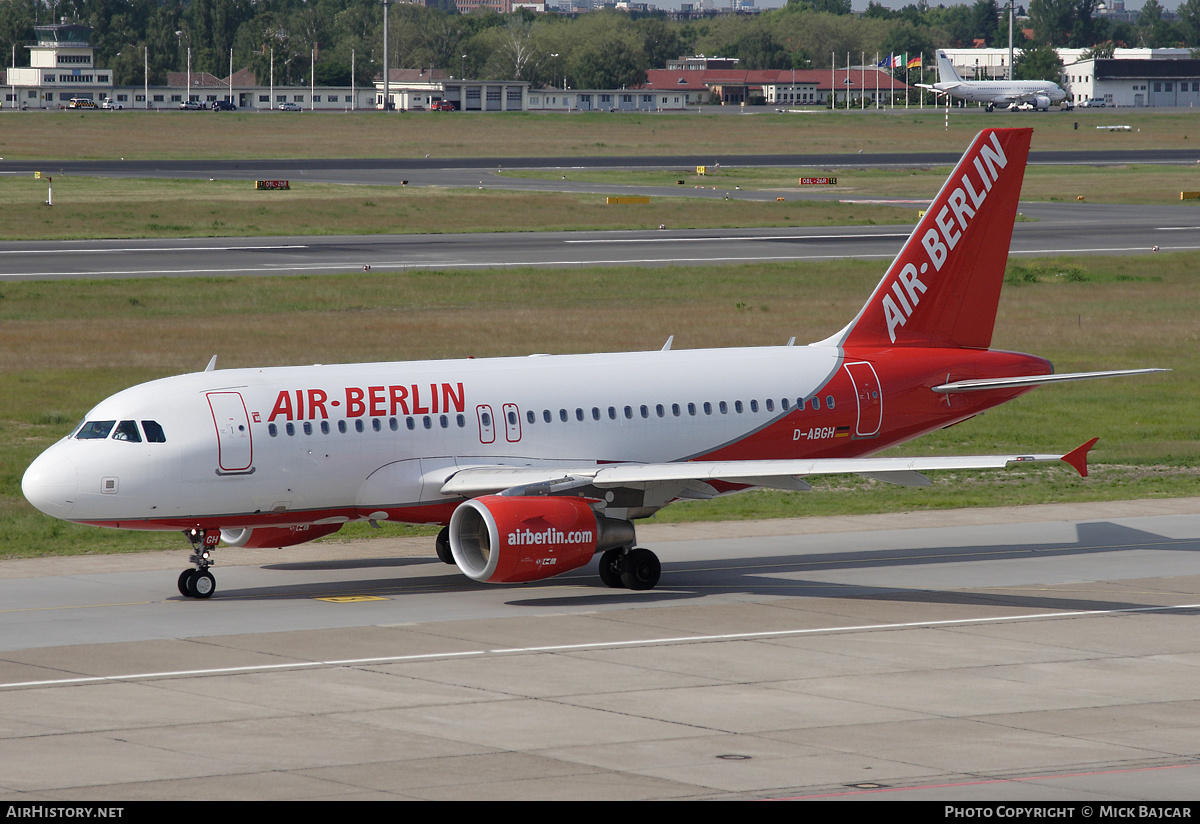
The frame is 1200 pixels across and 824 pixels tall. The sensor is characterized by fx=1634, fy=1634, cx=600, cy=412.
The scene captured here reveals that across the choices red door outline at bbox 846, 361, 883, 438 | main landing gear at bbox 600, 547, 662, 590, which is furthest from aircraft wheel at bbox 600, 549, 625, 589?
red door outline at bbox 846, 361, 883, 438

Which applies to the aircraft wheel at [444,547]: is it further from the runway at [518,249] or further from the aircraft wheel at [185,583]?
the runway at [518,249]

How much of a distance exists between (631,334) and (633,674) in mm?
40204

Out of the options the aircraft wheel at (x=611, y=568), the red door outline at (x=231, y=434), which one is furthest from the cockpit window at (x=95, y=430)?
the aircraft wheel at (x=611, y=568)

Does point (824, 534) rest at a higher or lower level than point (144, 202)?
lower

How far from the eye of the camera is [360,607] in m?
28.8

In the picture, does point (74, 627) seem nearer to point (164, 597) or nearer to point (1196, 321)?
point (164, 597)

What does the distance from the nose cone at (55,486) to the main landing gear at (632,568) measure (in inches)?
380

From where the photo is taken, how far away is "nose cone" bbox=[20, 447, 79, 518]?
27609mm

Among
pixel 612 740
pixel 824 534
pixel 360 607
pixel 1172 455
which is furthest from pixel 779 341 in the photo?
pixel 612 740

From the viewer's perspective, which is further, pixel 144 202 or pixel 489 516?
pixel 144 202

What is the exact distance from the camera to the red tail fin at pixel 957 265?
35156mm

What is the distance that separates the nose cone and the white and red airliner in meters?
0.04

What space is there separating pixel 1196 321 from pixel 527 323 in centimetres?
2866

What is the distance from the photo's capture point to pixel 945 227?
35594 millimetres
